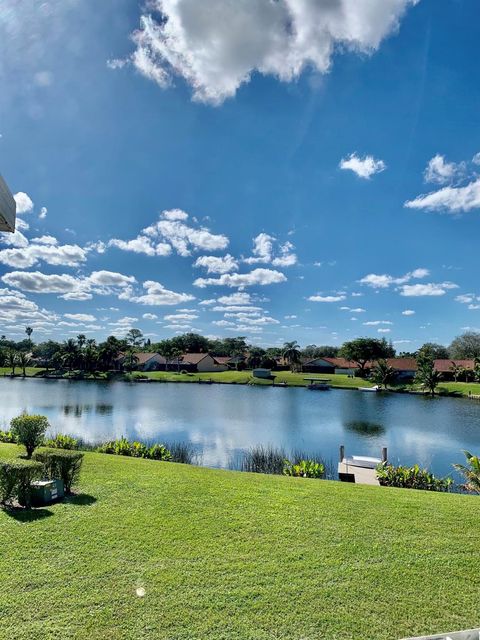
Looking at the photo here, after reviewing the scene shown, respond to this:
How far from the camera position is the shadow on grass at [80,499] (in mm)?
7381

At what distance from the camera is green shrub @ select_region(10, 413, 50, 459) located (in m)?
11.1

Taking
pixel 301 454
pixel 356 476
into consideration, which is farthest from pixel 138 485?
pixel 301 454

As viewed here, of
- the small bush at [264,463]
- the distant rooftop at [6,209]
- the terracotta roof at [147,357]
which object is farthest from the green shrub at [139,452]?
the terracotta roof at [147,357]

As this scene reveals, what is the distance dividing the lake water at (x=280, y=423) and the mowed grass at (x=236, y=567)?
30.9 feet

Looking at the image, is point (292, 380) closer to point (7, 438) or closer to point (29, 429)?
point (7, 438)

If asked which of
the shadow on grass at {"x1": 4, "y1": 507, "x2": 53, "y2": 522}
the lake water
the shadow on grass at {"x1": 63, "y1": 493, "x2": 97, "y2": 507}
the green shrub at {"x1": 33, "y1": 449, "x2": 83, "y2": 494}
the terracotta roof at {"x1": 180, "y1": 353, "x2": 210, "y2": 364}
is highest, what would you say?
the terracotta roof at {"x1": 180, "y1": 353, "x2": 210, "y2": 364}

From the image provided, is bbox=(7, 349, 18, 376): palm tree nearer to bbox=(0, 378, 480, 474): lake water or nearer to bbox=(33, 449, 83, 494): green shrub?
bbox=(0, 378, 480, 474): lake water

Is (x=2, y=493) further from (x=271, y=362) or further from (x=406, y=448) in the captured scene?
(x=271, y=362)

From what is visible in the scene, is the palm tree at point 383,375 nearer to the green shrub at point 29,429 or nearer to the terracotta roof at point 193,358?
the terracotta roof at point 193,358

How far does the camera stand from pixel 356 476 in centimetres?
1369

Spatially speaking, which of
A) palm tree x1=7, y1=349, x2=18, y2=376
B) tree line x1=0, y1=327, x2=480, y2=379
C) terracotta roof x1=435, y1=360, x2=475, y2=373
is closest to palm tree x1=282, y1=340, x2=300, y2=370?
tree line x1=0, y1=327, x2=480, y2=379

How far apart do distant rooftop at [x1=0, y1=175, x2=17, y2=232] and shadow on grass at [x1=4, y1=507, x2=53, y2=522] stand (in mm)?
5349

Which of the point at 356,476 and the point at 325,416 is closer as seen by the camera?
the point at 356,476

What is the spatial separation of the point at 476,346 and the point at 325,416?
71980 millimetres
